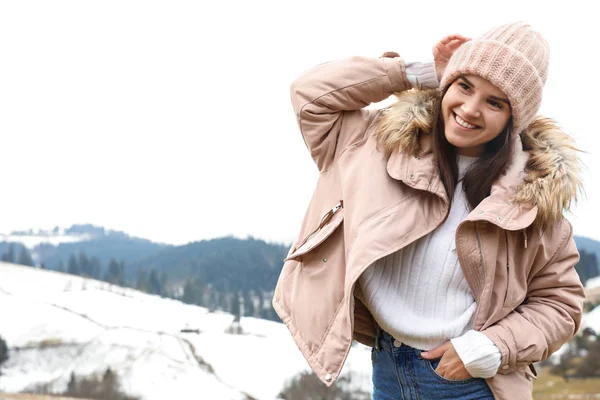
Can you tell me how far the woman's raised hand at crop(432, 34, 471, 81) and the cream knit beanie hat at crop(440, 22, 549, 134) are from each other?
8 centimetres

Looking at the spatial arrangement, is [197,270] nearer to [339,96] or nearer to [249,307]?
[249,307]

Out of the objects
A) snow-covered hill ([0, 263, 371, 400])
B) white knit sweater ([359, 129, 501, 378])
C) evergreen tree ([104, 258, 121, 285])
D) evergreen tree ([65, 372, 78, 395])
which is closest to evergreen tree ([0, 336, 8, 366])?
snow-covered hill ([0, 263, 371, 400])

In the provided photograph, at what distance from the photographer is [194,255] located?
4352mm

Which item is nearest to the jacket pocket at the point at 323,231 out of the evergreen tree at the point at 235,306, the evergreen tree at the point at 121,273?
Answer: the evergreen tree at the point at 235,306

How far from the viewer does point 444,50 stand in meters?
1.33

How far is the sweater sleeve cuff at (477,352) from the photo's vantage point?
1.17 metres

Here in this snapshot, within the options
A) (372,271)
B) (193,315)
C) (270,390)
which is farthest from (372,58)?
(193,315)

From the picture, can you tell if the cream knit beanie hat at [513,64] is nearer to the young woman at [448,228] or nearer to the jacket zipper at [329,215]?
the young woman at [448,228]

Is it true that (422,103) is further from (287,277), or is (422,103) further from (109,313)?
(109,313)

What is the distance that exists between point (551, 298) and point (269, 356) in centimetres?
267

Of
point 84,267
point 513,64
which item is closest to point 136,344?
point 84,267

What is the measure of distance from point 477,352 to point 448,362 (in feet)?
0.20

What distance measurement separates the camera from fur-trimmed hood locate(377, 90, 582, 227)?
3.94ft

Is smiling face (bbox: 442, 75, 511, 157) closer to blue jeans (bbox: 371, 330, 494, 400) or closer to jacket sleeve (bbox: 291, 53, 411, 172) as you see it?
jacket sleeve (bbox: 291, 53, 411, 172)
